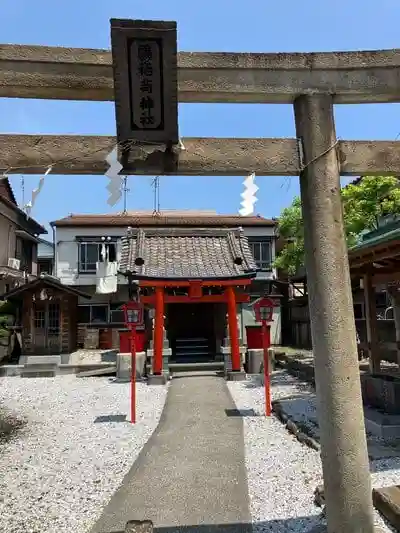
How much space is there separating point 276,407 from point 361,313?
15.3 meters

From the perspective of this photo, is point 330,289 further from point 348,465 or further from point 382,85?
point 382,85

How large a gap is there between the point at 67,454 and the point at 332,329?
5781 millimetres

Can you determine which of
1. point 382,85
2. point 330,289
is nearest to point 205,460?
point 330,289

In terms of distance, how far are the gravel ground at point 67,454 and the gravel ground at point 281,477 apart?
1930 millimetres

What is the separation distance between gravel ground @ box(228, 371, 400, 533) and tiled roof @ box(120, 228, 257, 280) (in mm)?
7137

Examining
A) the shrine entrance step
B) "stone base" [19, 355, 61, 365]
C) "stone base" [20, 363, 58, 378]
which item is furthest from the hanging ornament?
"stone base" [19, 355, 61, 365]

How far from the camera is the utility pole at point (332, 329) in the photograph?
3.63 meters

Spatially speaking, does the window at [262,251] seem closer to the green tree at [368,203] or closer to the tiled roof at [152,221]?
the tiled roof at [152,221]

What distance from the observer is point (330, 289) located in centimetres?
381

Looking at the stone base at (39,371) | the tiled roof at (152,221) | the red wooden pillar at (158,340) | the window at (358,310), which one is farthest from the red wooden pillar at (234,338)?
the tiled roof at (152,221)

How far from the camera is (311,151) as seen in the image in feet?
13.1

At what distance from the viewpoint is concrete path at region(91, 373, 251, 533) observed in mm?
4742

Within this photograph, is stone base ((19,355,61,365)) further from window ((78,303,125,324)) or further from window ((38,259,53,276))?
window ((38,259,53,276))

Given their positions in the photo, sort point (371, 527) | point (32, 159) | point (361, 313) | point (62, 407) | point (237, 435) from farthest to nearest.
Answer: point (361, 313) → point (62, 407) → point (237, 435) → point (32, 159) → point (371, 527)
